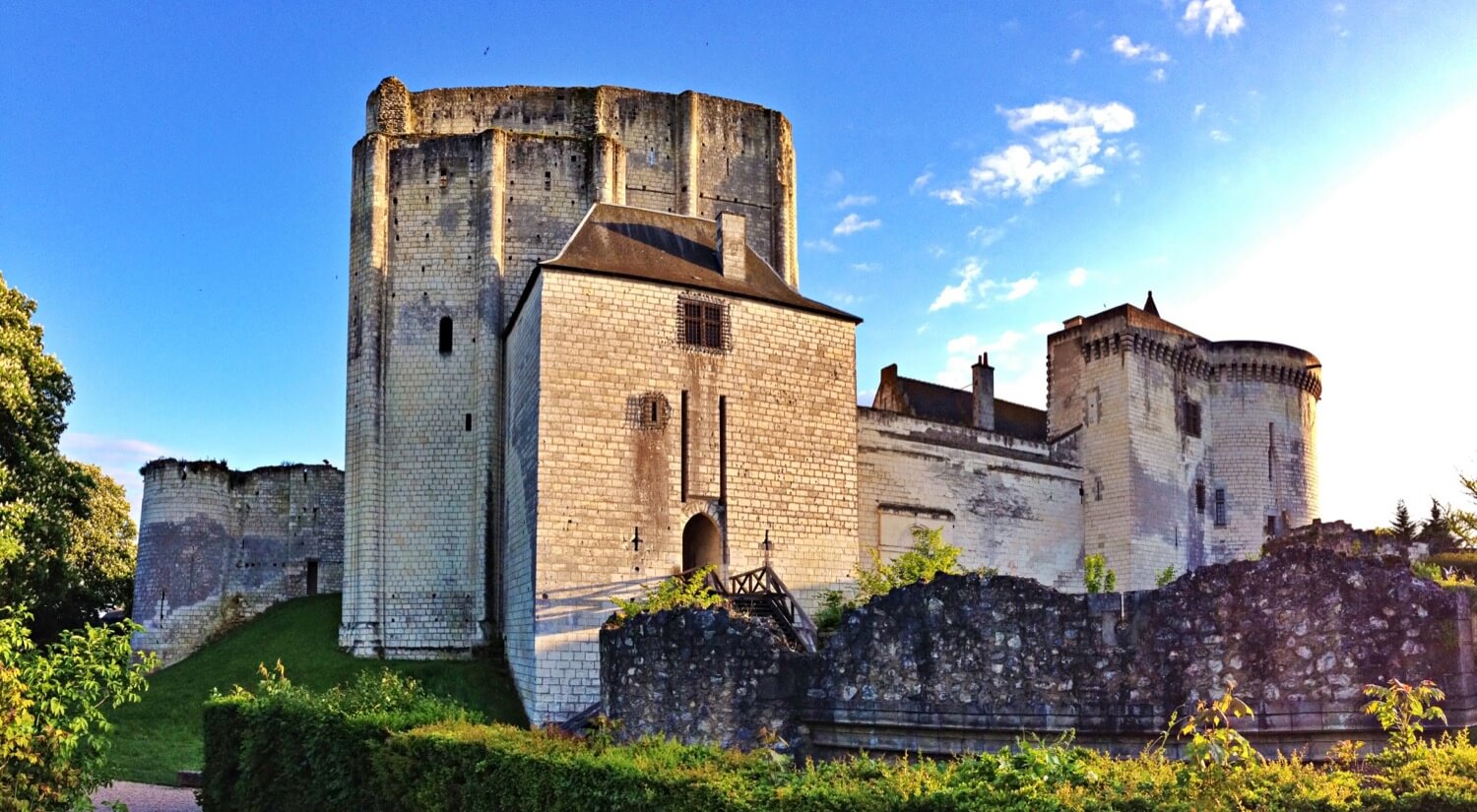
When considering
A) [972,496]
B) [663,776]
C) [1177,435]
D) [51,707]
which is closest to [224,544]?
[972,496]

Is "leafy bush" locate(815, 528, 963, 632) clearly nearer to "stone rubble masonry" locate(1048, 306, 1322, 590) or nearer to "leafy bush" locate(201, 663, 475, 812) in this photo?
"leafy bush" locate(201, 663, 475, 812)

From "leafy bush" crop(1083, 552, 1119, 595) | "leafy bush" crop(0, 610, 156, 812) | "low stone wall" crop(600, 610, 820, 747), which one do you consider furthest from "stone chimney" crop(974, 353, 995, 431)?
"leafy bush" crop(0, 610, 156, 812)

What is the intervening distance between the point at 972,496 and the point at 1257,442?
524 inches

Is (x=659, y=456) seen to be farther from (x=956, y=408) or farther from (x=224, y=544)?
(x=956, y=408)

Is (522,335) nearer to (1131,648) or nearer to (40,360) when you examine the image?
(40,360)

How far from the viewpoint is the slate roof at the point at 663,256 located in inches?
1013

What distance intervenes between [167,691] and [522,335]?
41.7ft

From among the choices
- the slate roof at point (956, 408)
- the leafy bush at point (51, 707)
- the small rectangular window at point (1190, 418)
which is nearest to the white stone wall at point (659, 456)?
the leafy bush at point (51, 707)

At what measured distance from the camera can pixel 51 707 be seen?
11.4 metres

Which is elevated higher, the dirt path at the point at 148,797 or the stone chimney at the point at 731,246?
the stone chimney at the point at 731,246

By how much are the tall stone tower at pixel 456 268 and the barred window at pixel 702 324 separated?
7182mm

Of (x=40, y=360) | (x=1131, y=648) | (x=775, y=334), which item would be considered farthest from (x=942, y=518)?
(x=40, y=360)

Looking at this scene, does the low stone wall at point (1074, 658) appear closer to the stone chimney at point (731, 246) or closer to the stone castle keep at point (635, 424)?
the stone castle keep at point (635, 424)

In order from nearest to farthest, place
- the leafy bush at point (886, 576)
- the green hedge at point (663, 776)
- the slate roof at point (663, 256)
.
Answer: the green hedge at point (663, 776), the leafy bush at point (886, 576), the slate roof at point (663, 256)
